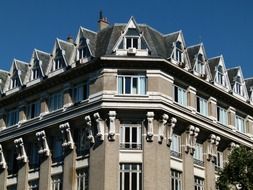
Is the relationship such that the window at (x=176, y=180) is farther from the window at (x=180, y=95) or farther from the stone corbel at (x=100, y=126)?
the stone corbel at (x=100, y=126)

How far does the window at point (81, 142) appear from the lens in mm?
49969

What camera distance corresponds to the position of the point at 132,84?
163 feet

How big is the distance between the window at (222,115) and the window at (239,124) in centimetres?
203

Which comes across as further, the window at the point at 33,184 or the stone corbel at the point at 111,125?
the window at the point at 33,184

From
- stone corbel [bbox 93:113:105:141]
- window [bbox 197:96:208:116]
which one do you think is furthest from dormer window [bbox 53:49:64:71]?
window [bbox 197:96:208:116]

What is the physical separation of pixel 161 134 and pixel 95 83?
267 inches

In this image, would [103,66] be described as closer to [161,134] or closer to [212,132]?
[161,134]

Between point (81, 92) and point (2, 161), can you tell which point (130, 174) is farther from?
point (2, 161)

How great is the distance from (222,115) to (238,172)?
12855 mm

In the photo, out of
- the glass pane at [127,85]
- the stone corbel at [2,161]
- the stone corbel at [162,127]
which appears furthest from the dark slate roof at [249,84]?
the stone corbel at [2,161]

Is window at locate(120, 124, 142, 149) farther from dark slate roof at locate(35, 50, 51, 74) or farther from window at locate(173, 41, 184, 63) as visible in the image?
dark slate roof at locate(35, 50, 51, 74)

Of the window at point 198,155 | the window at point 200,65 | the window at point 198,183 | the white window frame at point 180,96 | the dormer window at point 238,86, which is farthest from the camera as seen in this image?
the dormer window at point 238,86

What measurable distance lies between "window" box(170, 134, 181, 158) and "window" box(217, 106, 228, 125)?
673cm

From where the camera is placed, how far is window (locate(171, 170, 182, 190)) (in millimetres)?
49281
